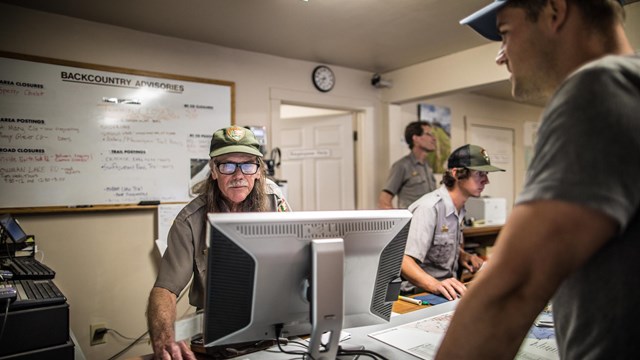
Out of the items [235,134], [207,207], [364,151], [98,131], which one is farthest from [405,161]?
[98,131]

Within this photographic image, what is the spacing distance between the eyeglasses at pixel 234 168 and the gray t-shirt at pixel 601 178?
1335 mm

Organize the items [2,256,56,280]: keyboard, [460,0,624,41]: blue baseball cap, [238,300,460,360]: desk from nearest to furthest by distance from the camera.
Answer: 1. [460,0,624,41]: blue baseball cap
2. [238,300,460,360]: desk
3. [2,256,56,280]: keyboard

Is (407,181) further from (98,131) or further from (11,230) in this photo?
(11,230)

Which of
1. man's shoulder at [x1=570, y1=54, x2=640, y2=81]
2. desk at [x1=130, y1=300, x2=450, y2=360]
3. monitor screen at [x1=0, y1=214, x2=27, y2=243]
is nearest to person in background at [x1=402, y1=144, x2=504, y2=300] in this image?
desk at [x1=130, y1=300, x2=450, y2=360]

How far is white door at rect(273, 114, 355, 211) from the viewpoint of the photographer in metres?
4.20

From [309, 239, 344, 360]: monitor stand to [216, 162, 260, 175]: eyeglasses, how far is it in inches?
36.9

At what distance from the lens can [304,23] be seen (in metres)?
A: 2.87

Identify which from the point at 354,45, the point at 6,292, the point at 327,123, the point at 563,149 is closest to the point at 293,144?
the point at 327,123

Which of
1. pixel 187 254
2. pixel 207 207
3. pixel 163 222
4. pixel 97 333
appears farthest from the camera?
pixel 163 222

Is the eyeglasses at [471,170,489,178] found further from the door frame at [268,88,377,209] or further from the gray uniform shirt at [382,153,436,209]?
the door frame at [268,88,377,209]

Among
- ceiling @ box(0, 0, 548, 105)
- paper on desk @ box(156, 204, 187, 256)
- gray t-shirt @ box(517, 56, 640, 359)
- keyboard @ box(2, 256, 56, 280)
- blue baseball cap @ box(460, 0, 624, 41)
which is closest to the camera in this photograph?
gray t-shirt @ box(517, 56, 640, 359)

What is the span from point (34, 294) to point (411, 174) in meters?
3.09

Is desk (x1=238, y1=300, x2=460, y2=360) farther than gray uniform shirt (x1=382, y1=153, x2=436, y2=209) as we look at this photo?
No

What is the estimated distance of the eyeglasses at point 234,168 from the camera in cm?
179
